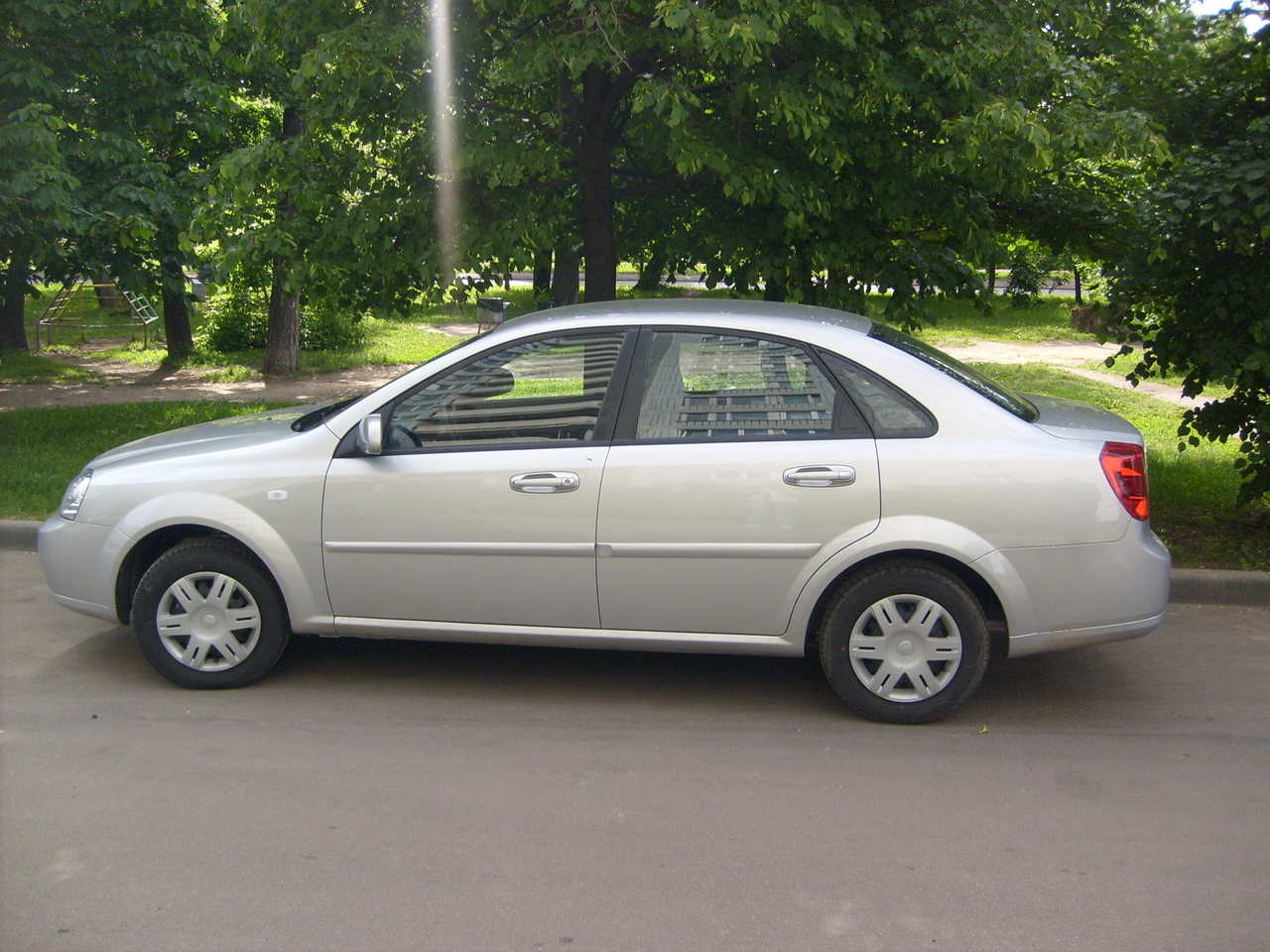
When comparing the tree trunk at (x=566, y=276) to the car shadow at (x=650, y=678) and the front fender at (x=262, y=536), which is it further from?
the front fender at (x=262, y=536)

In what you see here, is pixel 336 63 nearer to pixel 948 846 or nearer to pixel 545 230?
pixel 545 230

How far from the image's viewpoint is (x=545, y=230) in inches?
309

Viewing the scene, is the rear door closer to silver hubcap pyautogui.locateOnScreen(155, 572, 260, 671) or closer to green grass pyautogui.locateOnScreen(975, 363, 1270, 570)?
silver hubcap pyautogui.locateOnScreen(155, 572, 260, 671)

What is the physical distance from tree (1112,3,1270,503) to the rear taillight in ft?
7.30

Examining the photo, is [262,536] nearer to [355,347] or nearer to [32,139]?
[32,139]

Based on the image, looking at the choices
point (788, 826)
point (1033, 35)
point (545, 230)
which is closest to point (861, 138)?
point (1033, 35)

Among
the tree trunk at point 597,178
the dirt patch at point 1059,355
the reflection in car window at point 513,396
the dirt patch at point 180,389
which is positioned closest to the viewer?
the reflection in car window at point 513,396

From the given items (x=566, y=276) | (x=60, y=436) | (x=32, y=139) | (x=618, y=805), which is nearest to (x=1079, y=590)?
(x=618, y=805)

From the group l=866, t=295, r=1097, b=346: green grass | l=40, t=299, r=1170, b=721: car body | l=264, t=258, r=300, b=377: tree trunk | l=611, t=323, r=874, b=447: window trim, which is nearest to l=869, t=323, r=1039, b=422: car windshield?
l=40, t=299, r=1170, b=721: car body

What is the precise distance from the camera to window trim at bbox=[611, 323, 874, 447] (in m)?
5.13

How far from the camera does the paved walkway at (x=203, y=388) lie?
13836mm

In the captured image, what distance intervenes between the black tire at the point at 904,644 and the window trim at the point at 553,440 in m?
1.16

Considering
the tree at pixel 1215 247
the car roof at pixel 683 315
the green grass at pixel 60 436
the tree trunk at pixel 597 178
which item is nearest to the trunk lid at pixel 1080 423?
the car roof at pixel 683 315

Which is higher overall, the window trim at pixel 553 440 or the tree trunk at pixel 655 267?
the tree trunk at pixel 655 267
